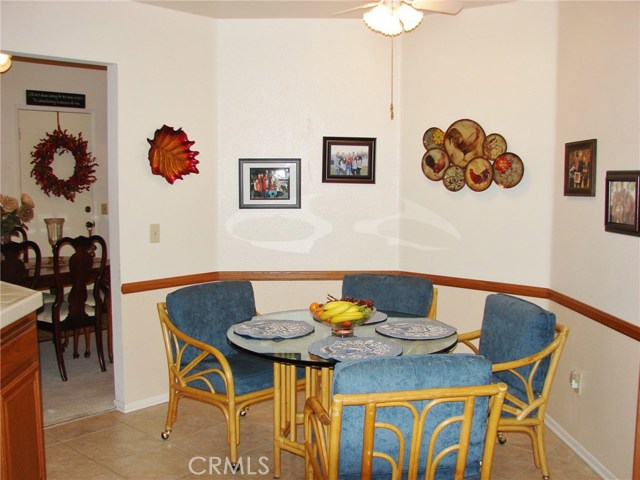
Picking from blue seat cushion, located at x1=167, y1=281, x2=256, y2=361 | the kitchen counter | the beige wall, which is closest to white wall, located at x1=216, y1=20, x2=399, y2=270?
the beige wall

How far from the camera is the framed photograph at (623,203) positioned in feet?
9.43

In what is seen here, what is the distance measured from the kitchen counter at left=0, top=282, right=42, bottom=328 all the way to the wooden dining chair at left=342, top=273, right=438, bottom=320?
1910 mm

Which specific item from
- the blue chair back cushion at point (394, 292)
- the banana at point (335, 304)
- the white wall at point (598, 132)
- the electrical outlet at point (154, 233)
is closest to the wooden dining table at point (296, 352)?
the banana at point (335, 304)

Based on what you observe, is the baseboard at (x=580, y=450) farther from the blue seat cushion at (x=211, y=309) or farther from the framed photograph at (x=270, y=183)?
the framed photograph at (x=270, y=183)

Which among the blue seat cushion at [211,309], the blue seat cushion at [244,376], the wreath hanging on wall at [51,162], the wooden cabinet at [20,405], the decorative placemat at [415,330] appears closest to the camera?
the wooden cabinet at [20,405]

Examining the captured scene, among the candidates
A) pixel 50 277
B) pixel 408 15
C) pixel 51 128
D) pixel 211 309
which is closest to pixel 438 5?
pixel 408 15

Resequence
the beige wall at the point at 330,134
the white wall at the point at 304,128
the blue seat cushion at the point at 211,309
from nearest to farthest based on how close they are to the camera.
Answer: the blue seat cushion at the point at 211,309, the beige wall at the point at 330,134, the white wall at the point at 304,128

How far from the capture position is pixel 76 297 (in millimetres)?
4656

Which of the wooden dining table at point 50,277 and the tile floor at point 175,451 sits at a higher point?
the wooden dining table at point 50,277

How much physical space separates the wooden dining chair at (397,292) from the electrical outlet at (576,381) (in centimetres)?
86

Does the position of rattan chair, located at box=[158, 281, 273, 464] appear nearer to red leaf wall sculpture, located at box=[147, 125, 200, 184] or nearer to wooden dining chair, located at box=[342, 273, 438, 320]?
wooden dining chair, located at box=[342, 273, 438, 320]

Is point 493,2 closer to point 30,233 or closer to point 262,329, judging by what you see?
point 262,329

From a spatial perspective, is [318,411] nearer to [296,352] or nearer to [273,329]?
[296,352]

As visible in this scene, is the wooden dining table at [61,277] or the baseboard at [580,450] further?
the wooden dining table at [61,277]
